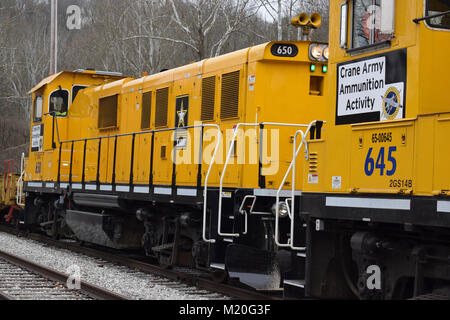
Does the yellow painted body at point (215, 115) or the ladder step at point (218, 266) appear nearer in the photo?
the ladder step at point (218, 266)

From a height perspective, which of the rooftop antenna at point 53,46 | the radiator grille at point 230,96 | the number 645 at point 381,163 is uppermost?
the rooftop antenna at point 53,46

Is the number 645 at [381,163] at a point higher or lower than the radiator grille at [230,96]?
lower

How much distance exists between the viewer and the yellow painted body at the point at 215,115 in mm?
9773

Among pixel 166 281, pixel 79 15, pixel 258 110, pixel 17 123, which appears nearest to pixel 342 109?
pixel 258 110

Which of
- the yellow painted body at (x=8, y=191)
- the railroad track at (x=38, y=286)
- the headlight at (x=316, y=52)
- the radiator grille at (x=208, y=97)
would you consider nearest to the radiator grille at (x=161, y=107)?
the radiator grille at (x=208, y=97)

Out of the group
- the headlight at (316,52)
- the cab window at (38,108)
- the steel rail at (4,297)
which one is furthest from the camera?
the cab window at (38,108)

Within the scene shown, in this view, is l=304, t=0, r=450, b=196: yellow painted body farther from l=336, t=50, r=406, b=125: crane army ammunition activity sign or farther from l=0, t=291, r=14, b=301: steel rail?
l=0, t=291, r=14, b=301: steel rail

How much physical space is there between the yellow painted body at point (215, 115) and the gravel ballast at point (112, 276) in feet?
5.33

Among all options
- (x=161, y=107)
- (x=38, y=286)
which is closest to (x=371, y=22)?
(x=38, y=286)

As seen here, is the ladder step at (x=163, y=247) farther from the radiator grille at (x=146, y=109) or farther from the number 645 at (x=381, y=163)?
the number 645 at (x=381, y=163)

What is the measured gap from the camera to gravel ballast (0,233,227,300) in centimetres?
946

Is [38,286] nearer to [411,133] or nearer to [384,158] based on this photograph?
[384,158]

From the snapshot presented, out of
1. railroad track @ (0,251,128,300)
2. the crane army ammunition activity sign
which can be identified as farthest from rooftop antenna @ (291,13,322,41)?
railroad track @ (0,251,128,300)

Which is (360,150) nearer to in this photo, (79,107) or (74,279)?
(74,279)
